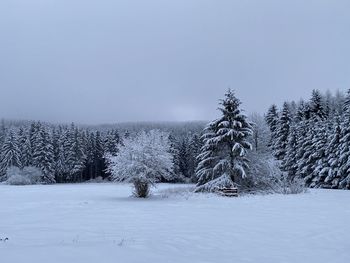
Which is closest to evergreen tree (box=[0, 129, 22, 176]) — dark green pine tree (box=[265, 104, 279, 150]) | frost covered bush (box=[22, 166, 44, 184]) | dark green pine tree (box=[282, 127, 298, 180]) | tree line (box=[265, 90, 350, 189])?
frost covered bush (box=[22, 166, 44, 184])

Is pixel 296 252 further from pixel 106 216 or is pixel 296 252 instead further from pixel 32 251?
pixel 106 216

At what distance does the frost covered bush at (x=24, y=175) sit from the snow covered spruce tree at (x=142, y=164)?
128ft

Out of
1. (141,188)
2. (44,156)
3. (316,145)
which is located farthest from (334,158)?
(44,156)

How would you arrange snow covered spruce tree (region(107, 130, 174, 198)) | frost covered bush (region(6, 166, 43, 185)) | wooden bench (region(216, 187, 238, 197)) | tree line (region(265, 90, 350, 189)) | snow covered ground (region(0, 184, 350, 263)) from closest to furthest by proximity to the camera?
snow covered ground (region(0, 184, 350, 263)) < snow covered spruce tree (region(107, 130, 174, 198)) < wooden bench (region(216, 187, 238, 197)) < tree line (region(265, 90, 350, 189)) < frost covered bush (region(6, 166, 43, 185))

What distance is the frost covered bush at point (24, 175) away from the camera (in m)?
61.8

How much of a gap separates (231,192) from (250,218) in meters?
12.5

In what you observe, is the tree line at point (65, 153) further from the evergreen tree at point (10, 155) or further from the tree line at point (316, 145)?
the tree line at point (316, 145)

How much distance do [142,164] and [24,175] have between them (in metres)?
43.8

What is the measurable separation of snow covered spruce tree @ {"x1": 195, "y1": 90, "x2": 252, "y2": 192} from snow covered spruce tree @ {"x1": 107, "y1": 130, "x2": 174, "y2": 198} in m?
4.90

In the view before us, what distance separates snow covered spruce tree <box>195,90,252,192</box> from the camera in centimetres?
3164

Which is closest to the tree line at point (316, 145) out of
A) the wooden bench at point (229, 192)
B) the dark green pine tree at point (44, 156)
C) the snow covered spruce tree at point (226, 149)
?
the snow covered spruce tree at point (226, 149)

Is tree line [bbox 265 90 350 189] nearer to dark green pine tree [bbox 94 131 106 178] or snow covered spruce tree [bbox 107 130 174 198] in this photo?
snow covered spruce tree [bbox 107 130 174 198]

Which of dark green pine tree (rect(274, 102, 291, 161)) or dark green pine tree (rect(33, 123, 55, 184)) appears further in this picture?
dark green pine tree (rect(33, 123, 55, 184))

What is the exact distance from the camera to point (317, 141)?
4344 cm
